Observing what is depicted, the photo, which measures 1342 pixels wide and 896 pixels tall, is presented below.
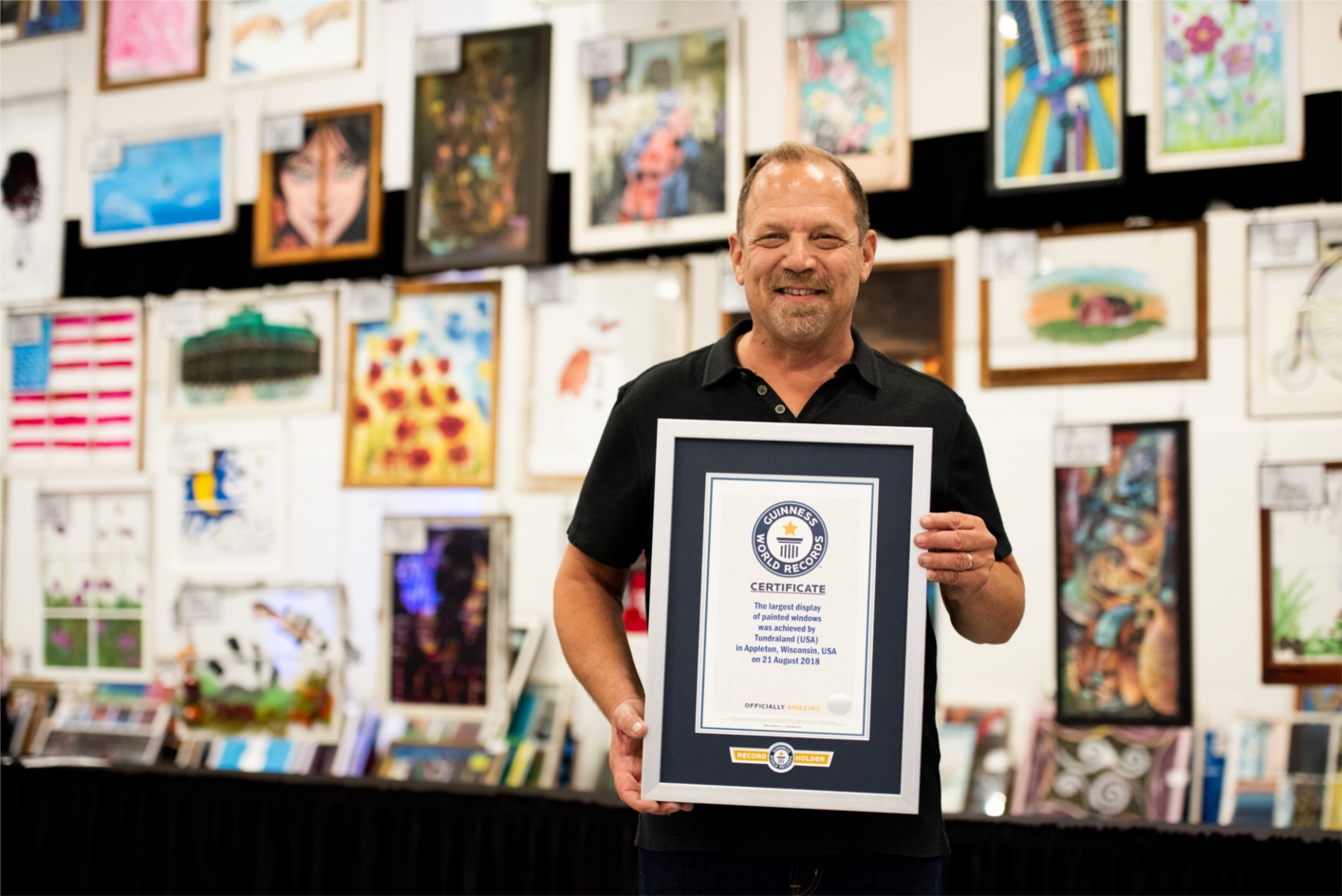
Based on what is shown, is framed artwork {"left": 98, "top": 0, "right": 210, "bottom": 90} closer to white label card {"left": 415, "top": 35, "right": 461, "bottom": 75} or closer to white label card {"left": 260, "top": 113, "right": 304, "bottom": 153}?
white label card {"left": 260, "top": 113, "right": 304, "bottom": 153}

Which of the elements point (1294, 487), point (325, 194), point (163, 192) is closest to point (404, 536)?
point (325, 194)

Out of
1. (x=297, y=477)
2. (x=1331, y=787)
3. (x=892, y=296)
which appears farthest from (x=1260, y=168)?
(x=297, y=477)

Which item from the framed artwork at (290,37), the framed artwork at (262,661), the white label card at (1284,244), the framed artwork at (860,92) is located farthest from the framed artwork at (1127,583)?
the framed artwork at (290,37)

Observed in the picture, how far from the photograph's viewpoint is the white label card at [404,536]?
12.0 feet

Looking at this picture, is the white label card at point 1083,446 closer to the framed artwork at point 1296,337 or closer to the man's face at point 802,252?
the framed artwork at point 1296,337

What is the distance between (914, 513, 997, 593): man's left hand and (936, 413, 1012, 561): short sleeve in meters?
0.18

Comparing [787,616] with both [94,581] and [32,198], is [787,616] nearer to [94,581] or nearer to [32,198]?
[94,581]

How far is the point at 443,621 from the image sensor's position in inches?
142

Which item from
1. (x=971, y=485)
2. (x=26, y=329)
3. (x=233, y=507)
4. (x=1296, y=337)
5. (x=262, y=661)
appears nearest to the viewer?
(x=971, y=485)

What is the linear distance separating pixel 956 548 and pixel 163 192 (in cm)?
353

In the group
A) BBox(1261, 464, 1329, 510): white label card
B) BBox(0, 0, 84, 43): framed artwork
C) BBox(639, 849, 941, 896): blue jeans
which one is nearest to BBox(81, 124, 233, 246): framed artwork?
BBox(0, 0, 84, 43): framed artwork

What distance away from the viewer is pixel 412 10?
3828 mm

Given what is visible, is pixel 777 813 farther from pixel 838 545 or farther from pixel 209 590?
pixel 209 590

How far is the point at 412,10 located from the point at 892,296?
1891mm
